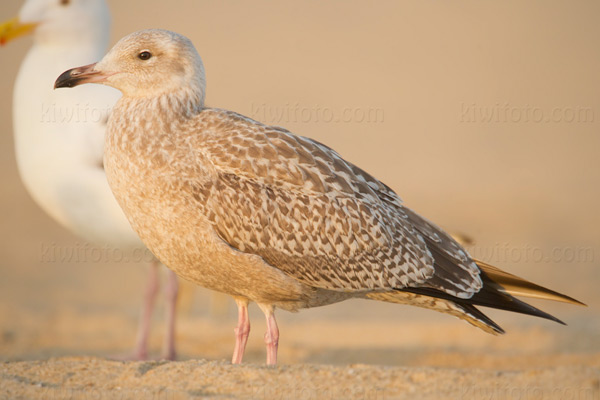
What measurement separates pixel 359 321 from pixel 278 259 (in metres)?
5.64

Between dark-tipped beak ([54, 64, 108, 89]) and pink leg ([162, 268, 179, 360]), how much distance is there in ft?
9.54

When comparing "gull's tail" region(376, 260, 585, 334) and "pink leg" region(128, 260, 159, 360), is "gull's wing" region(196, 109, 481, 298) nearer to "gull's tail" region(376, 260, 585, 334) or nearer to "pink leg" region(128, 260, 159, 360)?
"gull's tail" region(376, 260, 585, 334)

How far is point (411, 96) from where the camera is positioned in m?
27.8

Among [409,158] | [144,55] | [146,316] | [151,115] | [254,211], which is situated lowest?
[146,316]

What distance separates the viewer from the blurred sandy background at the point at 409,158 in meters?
9.49

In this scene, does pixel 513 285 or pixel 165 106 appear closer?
pixel 165 106

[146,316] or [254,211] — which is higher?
[254,211]

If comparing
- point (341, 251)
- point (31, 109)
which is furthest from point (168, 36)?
point (31, 109)

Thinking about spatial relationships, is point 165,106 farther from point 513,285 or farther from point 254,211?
point 513,285

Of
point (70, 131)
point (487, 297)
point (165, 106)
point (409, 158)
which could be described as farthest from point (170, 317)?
point (409, 158)

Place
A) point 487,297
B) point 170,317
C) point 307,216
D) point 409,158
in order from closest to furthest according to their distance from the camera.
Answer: point 307,216, point 487,297, point 170,317, point 409,158

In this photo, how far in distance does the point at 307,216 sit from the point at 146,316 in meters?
3.34

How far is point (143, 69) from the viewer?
6039 millimetres

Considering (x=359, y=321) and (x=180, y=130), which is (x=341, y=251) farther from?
(x=359, y=321)
